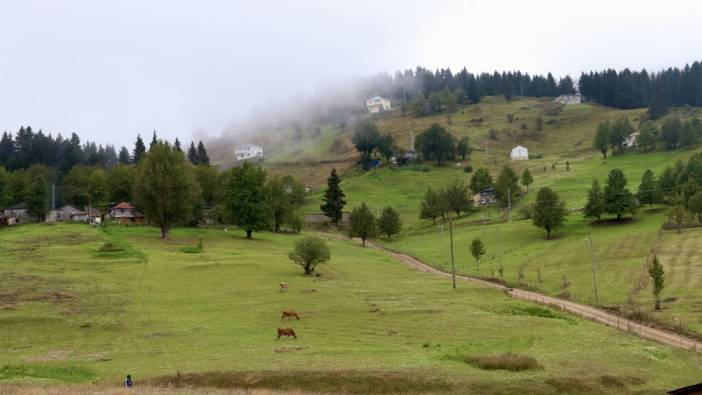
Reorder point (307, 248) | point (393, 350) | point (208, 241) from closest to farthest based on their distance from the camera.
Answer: point (393, 350)
point (307, 248)
point (208, 241)

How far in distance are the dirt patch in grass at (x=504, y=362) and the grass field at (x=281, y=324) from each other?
1.03ft

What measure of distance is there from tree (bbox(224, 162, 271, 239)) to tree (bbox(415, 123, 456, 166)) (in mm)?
91352

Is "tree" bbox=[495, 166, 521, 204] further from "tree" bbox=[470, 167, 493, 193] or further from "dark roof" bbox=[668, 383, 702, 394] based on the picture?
"dark roof" bbox=[668, 383, 702, 394]

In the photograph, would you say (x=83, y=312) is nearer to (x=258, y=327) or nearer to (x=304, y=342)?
(x=258, y=327)

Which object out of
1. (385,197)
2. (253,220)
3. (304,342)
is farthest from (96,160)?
(304,342)

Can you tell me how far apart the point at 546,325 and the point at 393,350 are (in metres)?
14.4

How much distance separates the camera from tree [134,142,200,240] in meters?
97.1

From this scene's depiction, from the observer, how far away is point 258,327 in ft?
153

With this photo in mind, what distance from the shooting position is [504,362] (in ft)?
115

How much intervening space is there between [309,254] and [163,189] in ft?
121

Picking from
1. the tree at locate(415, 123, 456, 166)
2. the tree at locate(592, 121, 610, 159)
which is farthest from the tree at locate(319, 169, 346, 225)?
the tree at locate(592, 121, 610, 159)

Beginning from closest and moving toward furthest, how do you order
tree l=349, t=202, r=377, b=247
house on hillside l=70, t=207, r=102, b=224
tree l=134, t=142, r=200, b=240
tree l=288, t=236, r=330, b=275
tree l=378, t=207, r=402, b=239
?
tree l=288, t=236, r=330, b=275
tree l=134, t=142, r=200, b=240
tree l=349, t=202, r=377, b=247
tree l=378, t=207, r=402, b=239
house on hillside l=70, t=207, r=102, b=224

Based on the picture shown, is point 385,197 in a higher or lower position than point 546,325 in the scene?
higher

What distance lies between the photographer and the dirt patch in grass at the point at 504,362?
34.4 metres
